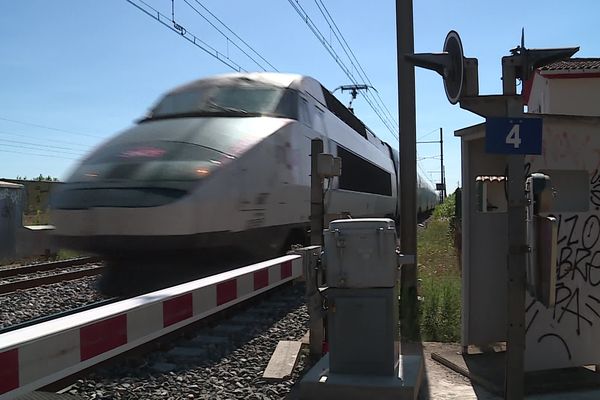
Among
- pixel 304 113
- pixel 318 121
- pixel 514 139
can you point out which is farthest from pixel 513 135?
pixel 318 121

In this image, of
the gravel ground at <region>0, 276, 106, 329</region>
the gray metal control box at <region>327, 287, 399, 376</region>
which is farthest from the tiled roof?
the gray metal control box at <region>327, 287, 399, 376</region>

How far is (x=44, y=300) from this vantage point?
8.24 metres

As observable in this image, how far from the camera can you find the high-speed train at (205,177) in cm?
657

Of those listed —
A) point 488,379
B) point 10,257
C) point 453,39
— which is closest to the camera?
point 453,39

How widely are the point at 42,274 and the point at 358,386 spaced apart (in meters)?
9.00

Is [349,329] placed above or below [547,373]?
above

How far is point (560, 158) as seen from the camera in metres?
4.89

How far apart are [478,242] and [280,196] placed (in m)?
3.45

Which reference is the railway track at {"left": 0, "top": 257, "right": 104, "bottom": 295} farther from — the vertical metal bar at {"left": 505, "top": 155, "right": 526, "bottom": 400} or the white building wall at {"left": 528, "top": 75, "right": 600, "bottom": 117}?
the white building wall at {"left": 528, "top": 75, "right": 600, "bottom": 117}

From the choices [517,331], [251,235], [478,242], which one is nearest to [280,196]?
[251,235]

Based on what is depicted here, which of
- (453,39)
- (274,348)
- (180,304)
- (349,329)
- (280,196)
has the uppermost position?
(453,39)

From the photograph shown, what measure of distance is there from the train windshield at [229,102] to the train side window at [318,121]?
0.93 metres

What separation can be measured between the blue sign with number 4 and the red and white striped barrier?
1.83 metres

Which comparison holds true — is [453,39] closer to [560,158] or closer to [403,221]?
[560,158]
